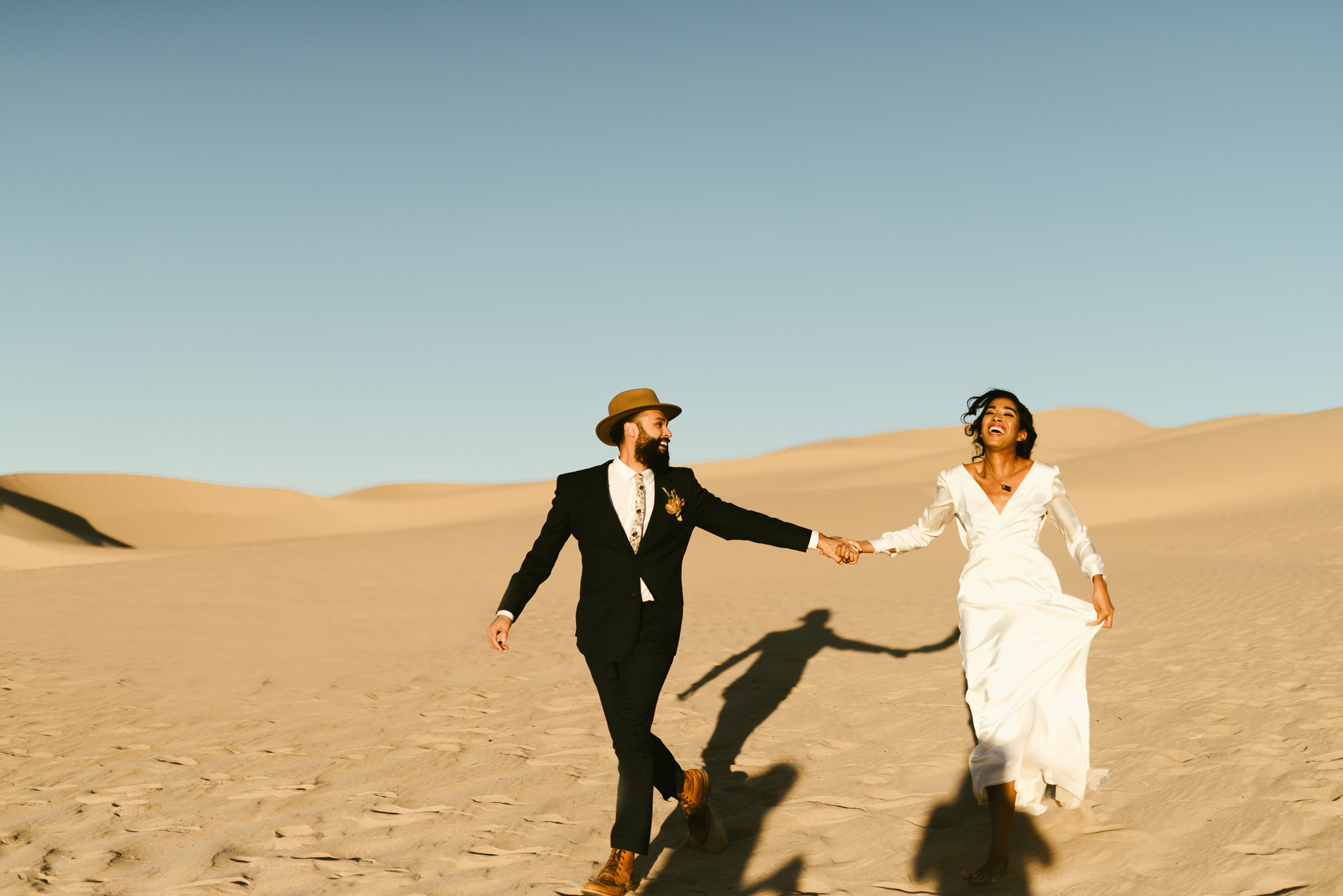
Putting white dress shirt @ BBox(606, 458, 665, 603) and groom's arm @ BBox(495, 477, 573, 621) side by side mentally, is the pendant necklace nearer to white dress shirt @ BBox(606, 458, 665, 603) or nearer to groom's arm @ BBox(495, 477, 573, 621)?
white dress shirt @ BBox(606, 458, 665, 603)

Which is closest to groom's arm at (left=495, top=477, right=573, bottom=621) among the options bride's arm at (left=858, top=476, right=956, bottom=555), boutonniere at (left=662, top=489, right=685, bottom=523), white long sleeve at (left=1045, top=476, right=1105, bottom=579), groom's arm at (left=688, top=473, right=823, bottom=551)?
boutonniere at (left=662, top=489, right=685, bottom=523)

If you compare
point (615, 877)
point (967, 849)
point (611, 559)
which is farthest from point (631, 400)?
point (967, 849)

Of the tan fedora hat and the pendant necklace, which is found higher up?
the tan fedora hat

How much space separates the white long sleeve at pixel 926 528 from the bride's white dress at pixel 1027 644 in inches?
5.3

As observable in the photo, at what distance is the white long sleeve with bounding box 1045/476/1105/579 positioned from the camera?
468cm

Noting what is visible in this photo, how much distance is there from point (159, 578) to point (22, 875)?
15.1 metres

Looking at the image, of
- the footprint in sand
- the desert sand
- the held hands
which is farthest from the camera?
the held hands

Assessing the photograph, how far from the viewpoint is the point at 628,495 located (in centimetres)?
440

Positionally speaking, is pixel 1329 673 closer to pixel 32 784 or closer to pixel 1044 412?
pixel 32 784

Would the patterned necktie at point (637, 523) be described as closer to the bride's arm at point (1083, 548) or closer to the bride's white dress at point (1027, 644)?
the bride's white dress at point (1027, 644)

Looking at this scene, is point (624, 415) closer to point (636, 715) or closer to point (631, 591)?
point (631, 591)

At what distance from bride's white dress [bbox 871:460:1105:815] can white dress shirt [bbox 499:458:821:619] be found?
1.56m

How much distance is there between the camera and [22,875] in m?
4.36

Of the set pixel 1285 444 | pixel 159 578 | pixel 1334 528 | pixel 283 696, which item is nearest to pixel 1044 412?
pixel 1285 444
